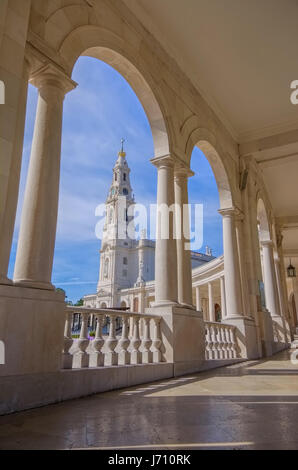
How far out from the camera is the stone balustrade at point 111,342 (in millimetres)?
6739

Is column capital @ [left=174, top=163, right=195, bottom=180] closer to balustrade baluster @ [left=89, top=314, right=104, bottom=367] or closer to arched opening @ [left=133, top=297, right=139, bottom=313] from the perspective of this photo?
balustrade baluster @ [left=89, top=314, right=104, bottom=367]

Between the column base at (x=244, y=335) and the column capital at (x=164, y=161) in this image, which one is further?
the column base at (x=244, y=335)

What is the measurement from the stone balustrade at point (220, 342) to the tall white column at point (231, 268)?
0.96 metres

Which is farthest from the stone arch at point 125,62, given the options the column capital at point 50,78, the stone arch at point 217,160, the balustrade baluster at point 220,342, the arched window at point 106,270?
the arched window at point 106,270

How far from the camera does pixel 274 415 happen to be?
4.66 metres

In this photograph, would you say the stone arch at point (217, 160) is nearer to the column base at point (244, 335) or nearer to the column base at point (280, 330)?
the column base at point (244, 335)

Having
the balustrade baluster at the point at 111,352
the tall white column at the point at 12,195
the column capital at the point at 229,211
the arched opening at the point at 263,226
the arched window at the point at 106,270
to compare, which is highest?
the arched window at the point at 106,270

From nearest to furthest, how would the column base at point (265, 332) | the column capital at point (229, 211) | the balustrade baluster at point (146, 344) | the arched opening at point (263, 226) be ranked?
the balustrade baluster at point (146, 344), the column capital at point (229, 211), the column base at point (265, 332), the arched opening at point (263, 226)

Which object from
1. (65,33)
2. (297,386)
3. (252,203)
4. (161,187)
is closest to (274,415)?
(297,386)

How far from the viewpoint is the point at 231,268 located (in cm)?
1570

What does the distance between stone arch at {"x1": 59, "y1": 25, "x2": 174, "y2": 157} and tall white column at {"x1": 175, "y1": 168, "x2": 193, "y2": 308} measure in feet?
4.75

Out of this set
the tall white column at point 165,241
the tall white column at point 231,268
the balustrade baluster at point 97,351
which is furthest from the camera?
the tall white column at point 231,268

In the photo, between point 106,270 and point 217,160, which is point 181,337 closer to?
point 217,160

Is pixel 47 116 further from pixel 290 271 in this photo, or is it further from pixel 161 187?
pixel 290 271
